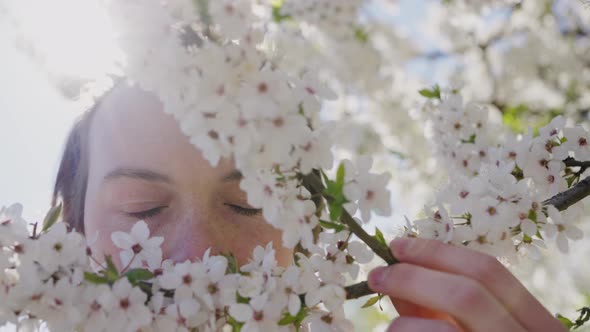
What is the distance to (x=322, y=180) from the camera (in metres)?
1.10

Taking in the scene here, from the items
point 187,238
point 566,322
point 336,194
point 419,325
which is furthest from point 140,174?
point 566,322

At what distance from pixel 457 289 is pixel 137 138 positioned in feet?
3.43

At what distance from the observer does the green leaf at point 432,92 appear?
2.28 m

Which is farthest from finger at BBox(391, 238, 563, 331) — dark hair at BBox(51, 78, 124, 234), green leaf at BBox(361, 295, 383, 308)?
dark hair at BBox(51, 78, 124, 234)

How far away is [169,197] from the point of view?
1.54 m

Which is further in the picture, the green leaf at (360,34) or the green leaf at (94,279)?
the green leaf at (360,34)

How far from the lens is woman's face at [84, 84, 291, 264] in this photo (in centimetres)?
151

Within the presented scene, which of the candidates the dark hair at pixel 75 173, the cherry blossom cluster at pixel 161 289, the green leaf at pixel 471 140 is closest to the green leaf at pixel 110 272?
the cherry blossom cluster at pixel 161 289

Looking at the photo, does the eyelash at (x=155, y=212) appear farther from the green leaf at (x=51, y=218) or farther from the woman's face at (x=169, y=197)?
the green leaf at (x=51, y=218)

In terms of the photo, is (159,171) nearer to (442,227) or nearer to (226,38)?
(226,38)

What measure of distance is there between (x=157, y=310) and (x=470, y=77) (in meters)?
6.61

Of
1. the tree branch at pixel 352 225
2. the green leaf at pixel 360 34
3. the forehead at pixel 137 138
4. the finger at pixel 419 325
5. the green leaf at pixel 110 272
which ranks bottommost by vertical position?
the finger at pixel 419 325

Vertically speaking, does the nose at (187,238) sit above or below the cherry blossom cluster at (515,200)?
below

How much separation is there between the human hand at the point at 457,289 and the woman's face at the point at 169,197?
22.3 inches
